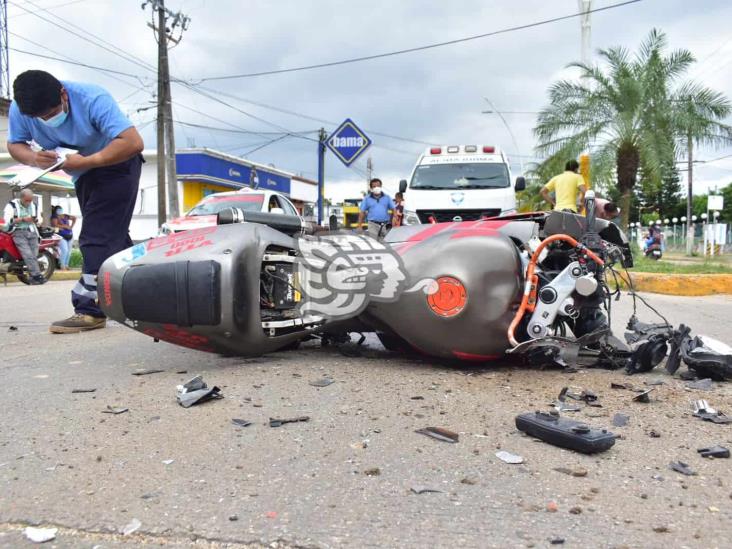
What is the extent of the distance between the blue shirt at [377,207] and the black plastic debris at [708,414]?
27.9 feet

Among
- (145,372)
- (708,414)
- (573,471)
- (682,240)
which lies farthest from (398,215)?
(682,240)

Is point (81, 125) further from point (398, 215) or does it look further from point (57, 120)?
point (398, 215)

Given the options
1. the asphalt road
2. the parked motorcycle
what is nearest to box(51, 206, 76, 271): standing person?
the parked motorcycle

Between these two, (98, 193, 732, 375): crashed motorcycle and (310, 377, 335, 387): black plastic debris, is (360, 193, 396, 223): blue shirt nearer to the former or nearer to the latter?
(98, 193, 732, 375): crashed motorcycle

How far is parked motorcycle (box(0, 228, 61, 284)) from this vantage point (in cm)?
973

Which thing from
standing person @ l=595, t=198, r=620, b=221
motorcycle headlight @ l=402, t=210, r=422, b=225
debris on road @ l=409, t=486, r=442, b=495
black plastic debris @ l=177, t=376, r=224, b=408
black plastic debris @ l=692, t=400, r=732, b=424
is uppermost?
motorcycle headlight @ l=402, t=210, r=422, b=225

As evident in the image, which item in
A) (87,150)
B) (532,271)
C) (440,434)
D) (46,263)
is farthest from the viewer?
(46,263)

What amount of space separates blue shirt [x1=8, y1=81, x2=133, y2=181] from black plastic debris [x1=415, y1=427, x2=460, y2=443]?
9.45ft

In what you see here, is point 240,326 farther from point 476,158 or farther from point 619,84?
point 619,84

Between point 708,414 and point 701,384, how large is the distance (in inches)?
22.5

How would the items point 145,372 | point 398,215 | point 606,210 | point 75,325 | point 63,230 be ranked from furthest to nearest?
point 63,230, point 398,215, point 75,325, point 606,210, point 145,372

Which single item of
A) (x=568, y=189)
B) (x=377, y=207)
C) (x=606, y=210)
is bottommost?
(x=606, y=210)

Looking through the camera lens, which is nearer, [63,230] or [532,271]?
[532,271]

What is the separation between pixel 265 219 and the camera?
3312mm
